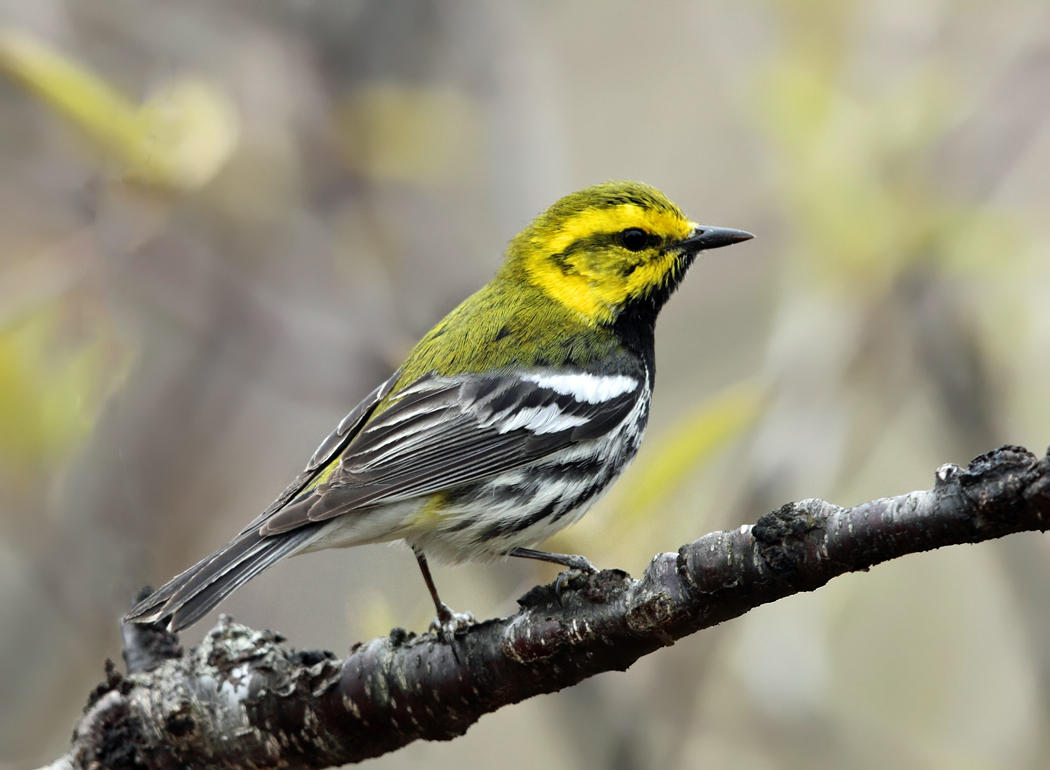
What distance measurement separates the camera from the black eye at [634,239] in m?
4.85

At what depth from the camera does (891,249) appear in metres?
4.75

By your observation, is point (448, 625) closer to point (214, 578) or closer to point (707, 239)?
point (214, 578)

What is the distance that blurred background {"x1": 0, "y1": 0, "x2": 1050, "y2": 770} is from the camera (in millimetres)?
4125

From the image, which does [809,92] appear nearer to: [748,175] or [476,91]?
[476,91]

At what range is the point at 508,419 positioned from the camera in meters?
4.28

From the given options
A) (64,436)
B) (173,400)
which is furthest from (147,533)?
(64,436)

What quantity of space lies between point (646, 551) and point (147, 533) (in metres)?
2.10

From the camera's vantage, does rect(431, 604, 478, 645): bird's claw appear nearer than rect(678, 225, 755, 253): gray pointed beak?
Yes

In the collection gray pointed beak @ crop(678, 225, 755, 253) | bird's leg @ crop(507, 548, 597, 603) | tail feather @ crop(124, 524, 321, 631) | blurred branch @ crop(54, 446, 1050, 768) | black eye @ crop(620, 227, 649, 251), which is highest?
black eye @ crop(620, 227, 649, 251)

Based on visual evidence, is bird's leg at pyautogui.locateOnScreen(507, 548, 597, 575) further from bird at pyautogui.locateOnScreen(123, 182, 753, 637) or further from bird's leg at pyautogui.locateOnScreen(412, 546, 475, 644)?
bird's leg at pyautogui.locateOnScreen(412, 546, 475, 644)

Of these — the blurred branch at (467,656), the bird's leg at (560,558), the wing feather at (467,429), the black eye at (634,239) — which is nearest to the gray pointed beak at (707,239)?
the black eye at (634,239)

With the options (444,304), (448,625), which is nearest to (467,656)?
(448,625)

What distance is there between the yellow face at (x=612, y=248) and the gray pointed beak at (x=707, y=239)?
0.03 meters

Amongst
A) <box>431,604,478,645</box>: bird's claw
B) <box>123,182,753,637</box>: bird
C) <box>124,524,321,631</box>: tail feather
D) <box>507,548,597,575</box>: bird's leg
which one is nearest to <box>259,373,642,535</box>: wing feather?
<box>123,182,753,637</box>: bird
